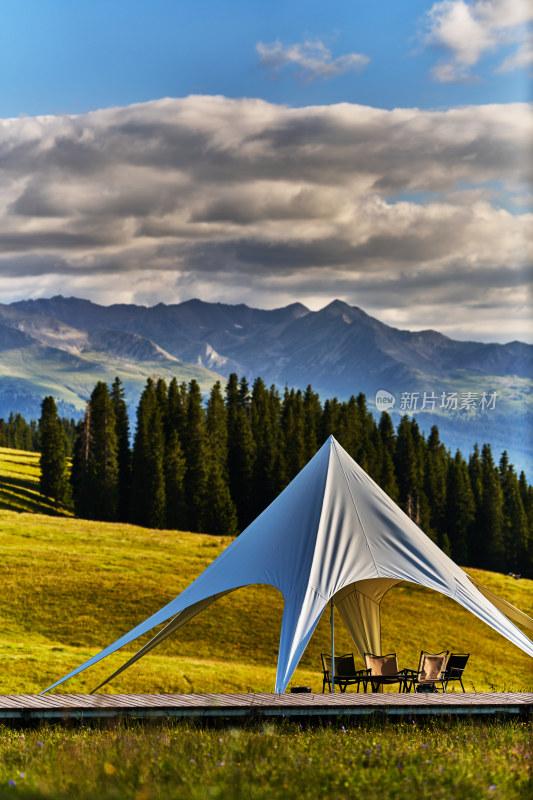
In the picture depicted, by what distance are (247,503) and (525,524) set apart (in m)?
35.0

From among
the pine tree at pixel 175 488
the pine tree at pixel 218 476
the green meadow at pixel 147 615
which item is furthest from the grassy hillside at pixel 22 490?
the green meadow at pixel 147 615

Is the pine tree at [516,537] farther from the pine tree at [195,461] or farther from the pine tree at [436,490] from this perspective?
the pine tree at [195,461]

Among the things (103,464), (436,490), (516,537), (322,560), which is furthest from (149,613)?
(516,537)

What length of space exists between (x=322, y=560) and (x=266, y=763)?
6259mm

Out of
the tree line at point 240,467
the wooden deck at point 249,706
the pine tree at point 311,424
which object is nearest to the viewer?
the wooden deck at point 249,706

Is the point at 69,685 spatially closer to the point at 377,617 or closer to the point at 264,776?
the point at 377,617

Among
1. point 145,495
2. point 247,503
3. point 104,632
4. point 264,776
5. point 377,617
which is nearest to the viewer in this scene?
point 264,776

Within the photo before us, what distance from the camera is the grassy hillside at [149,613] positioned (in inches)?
880

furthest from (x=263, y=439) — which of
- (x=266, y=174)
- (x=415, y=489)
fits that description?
(x=266, y=174)

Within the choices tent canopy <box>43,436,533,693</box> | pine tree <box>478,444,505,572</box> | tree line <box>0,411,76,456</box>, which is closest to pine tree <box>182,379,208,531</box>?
pine tree <box>478,444,505,572</box>

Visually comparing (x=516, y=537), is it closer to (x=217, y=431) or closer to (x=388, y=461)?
(x=388, y=461)

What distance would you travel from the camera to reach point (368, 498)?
47.0 feet

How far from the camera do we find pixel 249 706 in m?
9.64

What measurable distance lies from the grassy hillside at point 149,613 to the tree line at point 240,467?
897 inches
